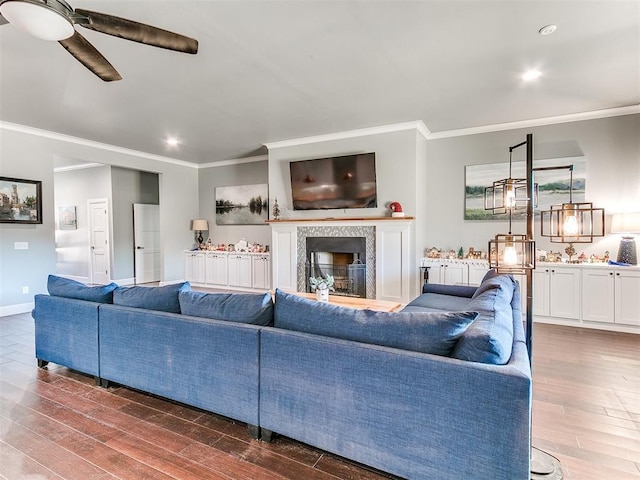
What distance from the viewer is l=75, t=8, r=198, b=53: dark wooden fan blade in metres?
1.91

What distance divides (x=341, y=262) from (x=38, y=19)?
4.61m

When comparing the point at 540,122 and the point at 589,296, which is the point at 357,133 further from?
the point at 589,296

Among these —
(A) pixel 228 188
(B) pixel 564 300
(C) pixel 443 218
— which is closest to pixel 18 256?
(A) pixel 228 188

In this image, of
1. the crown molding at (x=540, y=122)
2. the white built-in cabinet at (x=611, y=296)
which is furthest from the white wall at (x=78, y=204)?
the white built-in cabinet at (x=611, y=296)

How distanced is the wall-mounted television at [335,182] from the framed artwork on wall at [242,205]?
143cm

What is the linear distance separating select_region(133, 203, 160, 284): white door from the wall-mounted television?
4.19 meters

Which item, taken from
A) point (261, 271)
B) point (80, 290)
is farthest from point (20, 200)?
point (261, 271)

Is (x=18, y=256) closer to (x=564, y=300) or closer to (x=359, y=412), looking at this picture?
(x=359, y=412)

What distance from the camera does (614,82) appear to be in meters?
3.64

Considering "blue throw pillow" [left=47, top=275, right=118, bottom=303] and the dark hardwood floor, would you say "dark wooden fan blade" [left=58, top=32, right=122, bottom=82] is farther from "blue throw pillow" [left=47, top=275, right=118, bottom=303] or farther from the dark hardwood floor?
the dark hardwood floor

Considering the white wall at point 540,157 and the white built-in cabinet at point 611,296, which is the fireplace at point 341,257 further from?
Answer: the white built-in cabinet at point 611,296

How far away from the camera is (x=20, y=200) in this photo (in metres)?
5.08

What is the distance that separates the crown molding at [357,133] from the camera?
16.4 feet

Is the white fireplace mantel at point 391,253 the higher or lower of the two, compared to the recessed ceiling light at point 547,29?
lower
